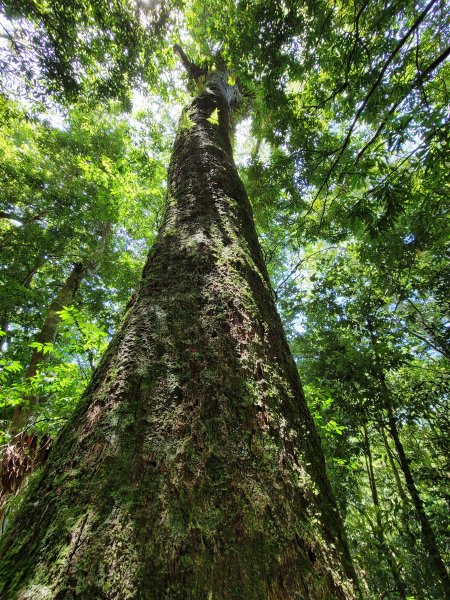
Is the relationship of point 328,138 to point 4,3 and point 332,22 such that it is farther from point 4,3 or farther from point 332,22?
point 4,3

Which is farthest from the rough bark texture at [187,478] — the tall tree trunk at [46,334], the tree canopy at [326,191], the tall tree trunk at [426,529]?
the tall tree trunk at [426,529]

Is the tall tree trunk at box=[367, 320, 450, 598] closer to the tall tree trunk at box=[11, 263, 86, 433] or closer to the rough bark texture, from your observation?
the rough bark texture

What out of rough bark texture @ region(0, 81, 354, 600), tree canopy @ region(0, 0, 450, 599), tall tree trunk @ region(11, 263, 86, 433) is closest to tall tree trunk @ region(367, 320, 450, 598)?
tree canopy @ region(0, 0, 450, 599)

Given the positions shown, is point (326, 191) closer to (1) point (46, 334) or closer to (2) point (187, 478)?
(2) point (187, 478)

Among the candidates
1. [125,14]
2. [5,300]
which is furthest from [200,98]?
[5,300]

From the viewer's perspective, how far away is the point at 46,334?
25.4 ft

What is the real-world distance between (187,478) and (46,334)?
8.27m

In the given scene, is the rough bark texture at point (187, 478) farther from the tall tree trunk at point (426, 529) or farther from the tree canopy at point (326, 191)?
the tall tree trunk at point (426, 529)

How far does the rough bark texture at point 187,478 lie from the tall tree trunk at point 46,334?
13.3ft

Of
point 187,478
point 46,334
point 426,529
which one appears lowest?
point 426,529

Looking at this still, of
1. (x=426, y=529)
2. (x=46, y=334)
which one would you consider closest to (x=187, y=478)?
(x=426, y=529)

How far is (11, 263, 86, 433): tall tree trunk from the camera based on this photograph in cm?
580

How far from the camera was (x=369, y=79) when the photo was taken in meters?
3.32

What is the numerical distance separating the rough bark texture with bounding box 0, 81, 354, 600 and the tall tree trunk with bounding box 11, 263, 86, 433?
404 cm
